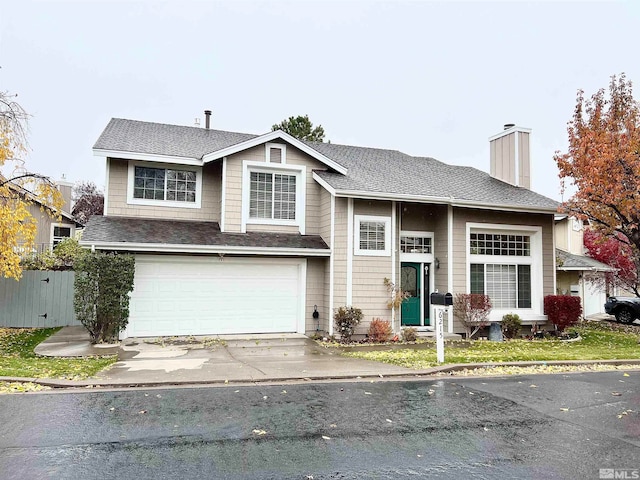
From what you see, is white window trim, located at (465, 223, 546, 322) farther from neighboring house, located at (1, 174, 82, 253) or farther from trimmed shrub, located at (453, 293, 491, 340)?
neighboring house, located at (1, 174, 82, 253)

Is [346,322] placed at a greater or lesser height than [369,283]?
lesser

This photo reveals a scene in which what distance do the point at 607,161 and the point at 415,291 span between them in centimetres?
680

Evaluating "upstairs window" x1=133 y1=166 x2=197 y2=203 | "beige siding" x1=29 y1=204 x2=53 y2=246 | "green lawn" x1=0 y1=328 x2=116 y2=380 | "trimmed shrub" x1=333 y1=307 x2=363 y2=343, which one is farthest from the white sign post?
"beige siding" x1=29 y1=204 x2=53 y2=246

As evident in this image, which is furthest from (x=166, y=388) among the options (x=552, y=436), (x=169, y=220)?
(x=169, y=220)

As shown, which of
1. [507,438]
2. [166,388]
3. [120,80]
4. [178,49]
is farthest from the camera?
[120,80]

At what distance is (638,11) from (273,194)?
12.9 metres

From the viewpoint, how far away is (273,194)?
14.2 m

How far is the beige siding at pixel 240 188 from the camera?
13695 millimetres

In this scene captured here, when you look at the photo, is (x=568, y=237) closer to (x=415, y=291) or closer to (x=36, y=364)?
(x=415, y=291)

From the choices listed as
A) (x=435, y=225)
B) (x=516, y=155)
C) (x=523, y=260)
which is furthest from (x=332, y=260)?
(x=516, y=155)

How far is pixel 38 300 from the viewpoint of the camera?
14.9 metres

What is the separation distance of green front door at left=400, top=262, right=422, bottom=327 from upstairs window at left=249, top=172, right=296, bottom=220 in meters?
4.03

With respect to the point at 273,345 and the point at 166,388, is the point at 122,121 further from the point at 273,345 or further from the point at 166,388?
the point at 166,388

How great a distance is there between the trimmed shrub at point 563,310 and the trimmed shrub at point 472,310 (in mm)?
2346
